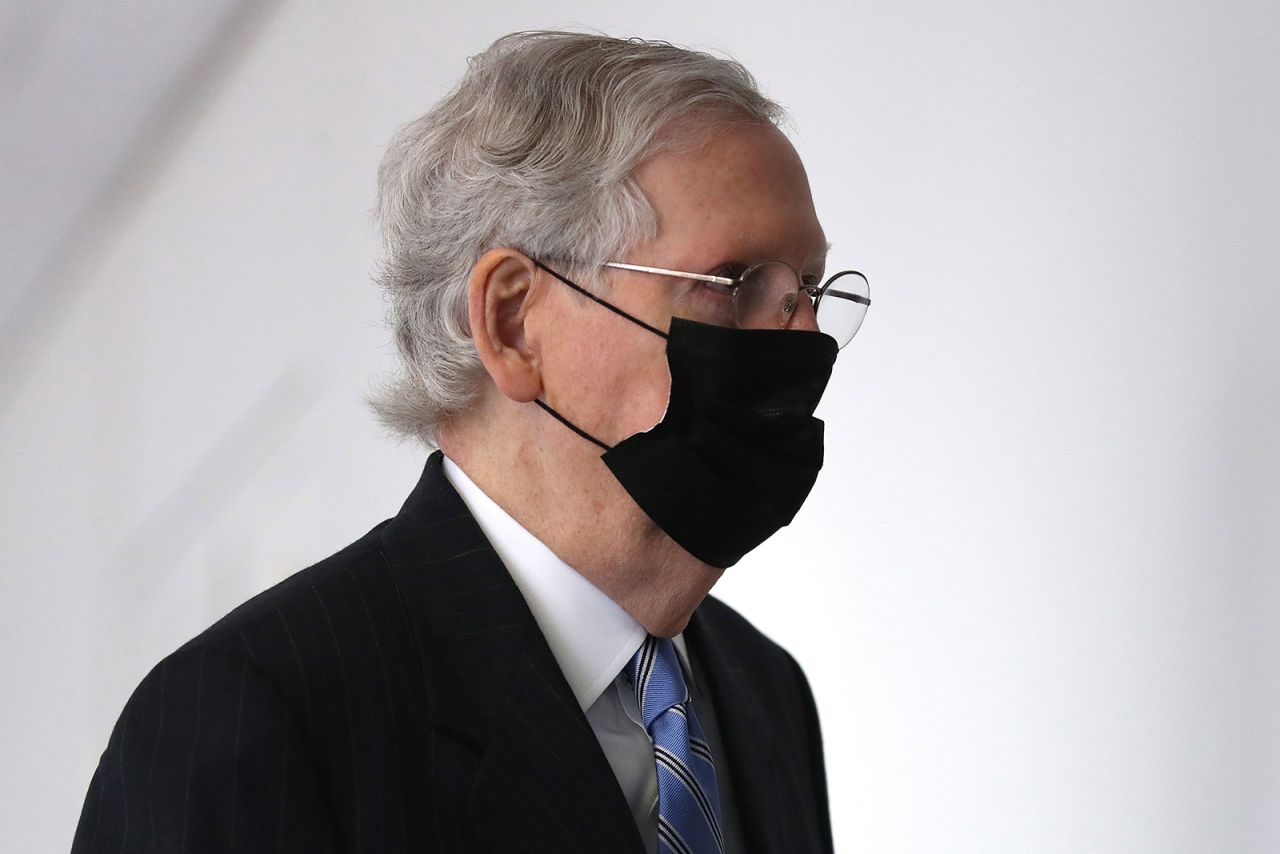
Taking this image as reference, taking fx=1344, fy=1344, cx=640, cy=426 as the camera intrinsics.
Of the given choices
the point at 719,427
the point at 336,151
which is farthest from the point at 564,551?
the point at 336,151

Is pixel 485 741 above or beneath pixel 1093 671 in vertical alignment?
beneath

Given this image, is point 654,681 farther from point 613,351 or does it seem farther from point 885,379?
point 885,379

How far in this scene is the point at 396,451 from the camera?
9.86ft

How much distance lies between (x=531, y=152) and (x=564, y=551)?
45 centimetres

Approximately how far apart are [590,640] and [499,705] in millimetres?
152

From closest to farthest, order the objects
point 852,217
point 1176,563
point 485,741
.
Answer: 1. point 485,741
2. point 1176,563
3. point 852,217

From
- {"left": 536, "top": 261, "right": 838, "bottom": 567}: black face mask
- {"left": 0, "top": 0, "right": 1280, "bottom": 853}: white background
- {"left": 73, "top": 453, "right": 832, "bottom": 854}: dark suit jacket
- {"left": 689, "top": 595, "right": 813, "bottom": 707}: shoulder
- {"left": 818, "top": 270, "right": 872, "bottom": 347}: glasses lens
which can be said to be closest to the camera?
{"left": 73, "top": 453, "right": 832, "bottom": 854}: dark suit jacket

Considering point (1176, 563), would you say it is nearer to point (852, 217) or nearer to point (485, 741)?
point (852, 217)

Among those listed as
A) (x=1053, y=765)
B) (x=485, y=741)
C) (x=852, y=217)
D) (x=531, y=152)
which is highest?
(x=852, y=217)

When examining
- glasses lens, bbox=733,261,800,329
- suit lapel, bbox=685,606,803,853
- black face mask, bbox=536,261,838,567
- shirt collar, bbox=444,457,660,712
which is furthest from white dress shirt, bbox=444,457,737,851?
glasses lens, bbox=733,261,800,329

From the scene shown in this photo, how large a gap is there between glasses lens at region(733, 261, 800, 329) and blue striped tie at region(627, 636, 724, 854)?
0.39 metres

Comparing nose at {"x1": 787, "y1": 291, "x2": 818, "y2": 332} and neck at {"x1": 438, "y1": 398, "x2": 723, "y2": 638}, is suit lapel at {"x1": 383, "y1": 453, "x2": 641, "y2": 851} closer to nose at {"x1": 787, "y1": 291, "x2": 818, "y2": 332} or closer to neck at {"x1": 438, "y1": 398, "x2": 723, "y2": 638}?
neck at {"x1": 438, "y1": 398, "x2": 723, "y2": 638}

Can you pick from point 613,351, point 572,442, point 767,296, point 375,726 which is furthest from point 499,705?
point 767,296

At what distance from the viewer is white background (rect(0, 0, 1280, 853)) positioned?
2.09 meters
